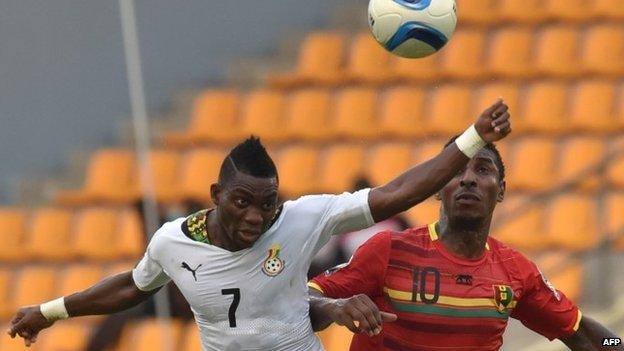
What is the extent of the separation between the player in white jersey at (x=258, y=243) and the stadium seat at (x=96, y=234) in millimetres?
6635

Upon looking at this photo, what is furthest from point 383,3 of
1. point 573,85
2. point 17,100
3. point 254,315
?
point 17,100

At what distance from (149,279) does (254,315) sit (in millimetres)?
475

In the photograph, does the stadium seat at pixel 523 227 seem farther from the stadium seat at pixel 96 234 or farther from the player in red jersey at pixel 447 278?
the player in red jersey at pixel 447 278

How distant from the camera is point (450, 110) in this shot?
1276 centimetres

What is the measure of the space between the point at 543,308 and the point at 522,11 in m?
6.75

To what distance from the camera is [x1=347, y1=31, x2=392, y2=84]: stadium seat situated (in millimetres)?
13422

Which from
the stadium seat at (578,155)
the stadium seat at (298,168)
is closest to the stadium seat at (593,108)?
the stadium seat at (578,155)

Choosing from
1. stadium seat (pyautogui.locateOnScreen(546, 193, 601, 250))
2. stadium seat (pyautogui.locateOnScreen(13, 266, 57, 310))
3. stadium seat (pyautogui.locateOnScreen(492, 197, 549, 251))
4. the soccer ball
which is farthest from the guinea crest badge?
stadium seat (pyautogui.locateOnScreen(13, 266, 57, 310))

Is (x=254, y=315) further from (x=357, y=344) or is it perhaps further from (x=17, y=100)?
(x=17, y=100)

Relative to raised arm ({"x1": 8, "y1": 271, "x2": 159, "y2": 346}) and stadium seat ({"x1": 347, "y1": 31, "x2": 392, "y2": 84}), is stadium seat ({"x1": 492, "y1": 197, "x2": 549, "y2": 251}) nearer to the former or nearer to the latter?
stadium seat ({"x1": 347, "y1": 31, "x2": 392, "y2": 84})

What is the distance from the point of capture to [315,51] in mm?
13844

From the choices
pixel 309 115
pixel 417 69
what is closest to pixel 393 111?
pixel 417 69

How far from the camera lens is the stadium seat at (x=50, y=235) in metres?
13.3

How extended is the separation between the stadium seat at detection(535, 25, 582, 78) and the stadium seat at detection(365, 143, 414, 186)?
44.5 inches
